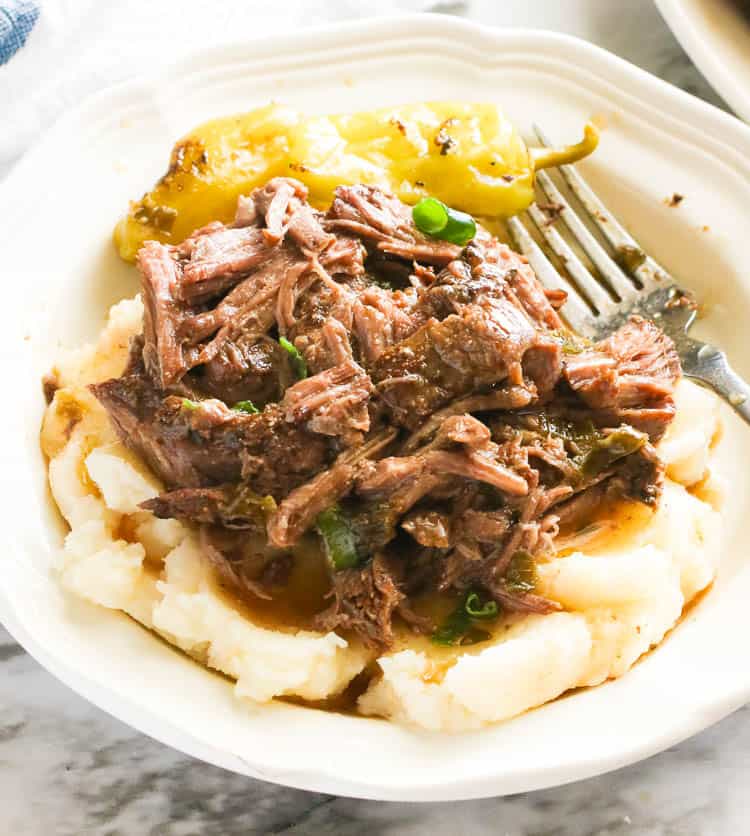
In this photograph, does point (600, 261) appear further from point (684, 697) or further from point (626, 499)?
point (684, 697)

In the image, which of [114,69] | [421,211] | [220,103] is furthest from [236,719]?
[114,69]

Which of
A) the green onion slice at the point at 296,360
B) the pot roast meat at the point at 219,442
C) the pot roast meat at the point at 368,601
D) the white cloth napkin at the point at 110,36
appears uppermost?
the white cloth napkin at the point at 110,36

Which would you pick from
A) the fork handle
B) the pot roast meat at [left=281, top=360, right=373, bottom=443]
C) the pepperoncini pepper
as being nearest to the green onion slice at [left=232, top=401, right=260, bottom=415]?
the pot roast meat at [left=281, top=360, right=373, bottom=443]

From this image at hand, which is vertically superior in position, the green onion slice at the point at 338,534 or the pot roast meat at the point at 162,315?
the pot roast meat at the point at 162,315

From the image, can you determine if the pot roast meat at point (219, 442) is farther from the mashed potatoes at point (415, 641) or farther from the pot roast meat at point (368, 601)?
the pot roast meat at point (368, 601)

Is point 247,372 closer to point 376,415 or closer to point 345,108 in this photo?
point 376,415

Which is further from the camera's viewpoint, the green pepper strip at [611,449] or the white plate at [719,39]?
the white plate at [719,39]

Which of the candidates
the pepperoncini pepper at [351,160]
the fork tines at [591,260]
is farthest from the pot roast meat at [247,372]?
the fork tines at [591,260]
